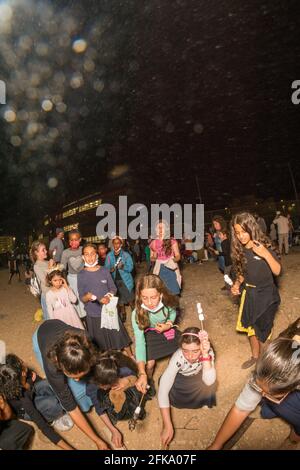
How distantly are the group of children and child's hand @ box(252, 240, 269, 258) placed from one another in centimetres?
1

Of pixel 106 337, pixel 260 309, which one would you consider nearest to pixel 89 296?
pixel 106 337

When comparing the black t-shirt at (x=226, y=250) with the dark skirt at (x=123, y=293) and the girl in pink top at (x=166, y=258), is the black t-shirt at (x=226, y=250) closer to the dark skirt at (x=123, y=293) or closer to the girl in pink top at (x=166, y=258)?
the girl in pink top at (x=166, y=258)

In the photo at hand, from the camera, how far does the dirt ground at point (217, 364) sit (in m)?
3.04

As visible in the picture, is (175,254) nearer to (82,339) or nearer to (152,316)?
(152,316)

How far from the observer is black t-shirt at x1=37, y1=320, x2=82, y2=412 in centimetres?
292

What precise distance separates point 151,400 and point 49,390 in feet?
3.86

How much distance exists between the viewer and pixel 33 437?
337 centimetres

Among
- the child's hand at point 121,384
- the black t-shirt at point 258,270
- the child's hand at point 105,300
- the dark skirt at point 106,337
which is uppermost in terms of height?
the black t-shirt at point 258,270

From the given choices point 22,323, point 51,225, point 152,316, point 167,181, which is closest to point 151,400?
point 152,316

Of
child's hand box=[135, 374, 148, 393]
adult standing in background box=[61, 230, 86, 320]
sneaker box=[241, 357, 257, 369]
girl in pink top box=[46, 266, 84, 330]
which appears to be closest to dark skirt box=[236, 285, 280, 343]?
sneaker box=[241, 357, 257, 369]

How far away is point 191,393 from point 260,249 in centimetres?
172

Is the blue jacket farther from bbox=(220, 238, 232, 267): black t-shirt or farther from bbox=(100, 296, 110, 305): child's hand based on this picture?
bbox=(220, 238, 232, 267): black t-shirt

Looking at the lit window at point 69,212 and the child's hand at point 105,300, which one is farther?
the lit window at point 69,212

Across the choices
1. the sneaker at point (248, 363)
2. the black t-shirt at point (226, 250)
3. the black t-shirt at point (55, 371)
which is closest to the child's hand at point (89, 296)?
the black t-shirt at point (55, 371)
